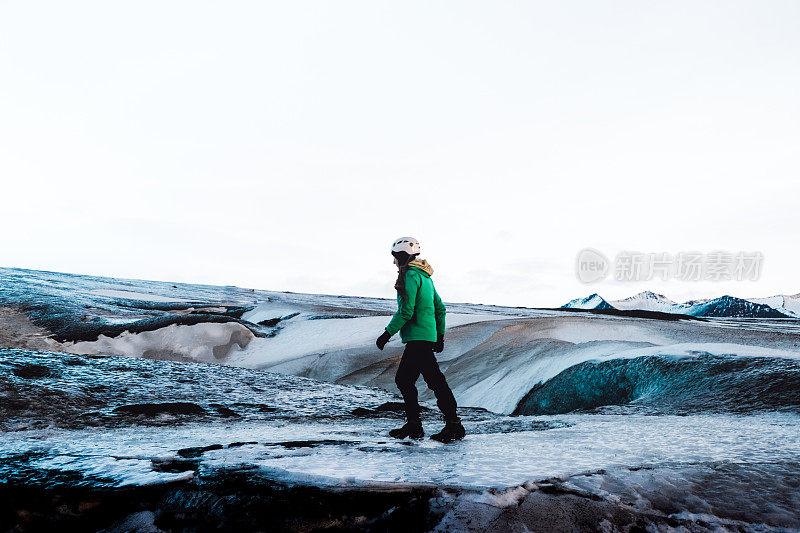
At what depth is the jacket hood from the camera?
3.60 metres

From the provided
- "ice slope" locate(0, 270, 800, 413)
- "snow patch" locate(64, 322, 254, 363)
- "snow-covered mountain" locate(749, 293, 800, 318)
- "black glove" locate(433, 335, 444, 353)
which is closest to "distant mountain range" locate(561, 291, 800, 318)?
"snow-covered mountain" locate(749, 293, 800, 318)

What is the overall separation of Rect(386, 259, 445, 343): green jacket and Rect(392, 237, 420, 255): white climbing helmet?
70 mm

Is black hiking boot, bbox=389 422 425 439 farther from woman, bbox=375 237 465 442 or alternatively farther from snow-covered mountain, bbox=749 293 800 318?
snow-covered mountain, bbox=749 293 800 318

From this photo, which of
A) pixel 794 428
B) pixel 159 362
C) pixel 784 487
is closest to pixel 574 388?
pixel 794 428

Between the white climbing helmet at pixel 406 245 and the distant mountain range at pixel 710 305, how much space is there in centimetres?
3324

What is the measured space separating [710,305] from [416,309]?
37600 millimetres

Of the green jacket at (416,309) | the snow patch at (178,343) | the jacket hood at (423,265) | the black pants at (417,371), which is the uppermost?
the jacket hood at (423,265)

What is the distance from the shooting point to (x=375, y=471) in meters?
2.35

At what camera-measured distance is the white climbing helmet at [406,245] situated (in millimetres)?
3627

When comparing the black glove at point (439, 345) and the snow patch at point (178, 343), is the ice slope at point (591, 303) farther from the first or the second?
the black glove at point (439, 345)

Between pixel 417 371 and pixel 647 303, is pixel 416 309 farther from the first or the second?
pixel 647 303

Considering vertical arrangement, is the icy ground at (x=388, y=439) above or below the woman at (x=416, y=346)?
below

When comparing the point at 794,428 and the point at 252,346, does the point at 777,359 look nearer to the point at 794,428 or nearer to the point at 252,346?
the point at 794,428

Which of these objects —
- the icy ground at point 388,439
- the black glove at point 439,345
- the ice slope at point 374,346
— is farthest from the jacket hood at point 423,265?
the ice slope at point 374,346
